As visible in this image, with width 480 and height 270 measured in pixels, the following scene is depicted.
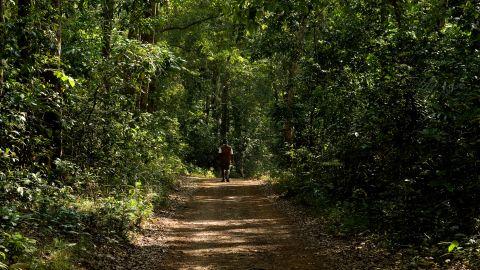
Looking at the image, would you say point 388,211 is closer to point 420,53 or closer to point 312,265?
point 312,265

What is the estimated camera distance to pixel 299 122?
18469 mm

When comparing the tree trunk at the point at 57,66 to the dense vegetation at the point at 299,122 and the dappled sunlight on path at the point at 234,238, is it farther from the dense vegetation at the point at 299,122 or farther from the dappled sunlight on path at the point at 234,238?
the dappled sunlight on path at the point at 234,238

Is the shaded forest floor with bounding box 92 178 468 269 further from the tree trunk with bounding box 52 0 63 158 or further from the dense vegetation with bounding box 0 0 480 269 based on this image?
the tree trunk with bounding box 52 0 63 158

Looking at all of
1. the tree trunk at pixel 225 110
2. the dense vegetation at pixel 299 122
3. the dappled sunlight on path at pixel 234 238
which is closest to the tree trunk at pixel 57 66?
the dense vegetation at pixel 299 122

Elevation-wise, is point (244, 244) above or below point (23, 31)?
below

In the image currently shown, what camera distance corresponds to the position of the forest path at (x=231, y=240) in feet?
27.6

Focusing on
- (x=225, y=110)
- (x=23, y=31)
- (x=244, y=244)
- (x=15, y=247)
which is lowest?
(x=244, y=244)

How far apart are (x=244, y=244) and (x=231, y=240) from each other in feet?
1.70

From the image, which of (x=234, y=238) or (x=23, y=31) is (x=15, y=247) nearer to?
(x=23, y=31)

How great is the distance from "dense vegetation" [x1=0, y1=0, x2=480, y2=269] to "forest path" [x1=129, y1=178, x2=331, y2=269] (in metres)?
1.09

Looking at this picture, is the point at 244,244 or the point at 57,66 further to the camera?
the point at 57,66

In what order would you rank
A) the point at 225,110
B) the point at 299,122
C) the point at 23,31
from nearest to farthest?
the point at 23,31
the point at 299,122
the point at 225,110

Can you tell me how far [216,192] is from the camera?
19453mm

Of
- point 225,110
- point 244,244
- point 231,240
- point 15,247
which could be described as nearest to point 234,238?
point 231,240
